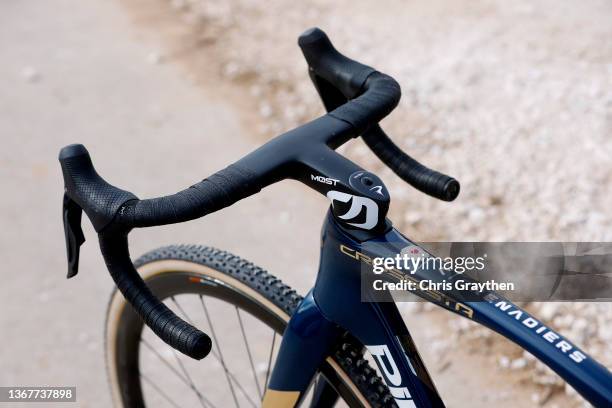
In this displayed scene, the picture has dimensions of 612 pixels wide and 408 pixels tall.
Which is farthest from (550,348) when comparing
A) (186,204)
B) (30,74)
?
(30,74)

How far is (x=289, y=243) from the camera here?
3.42 meters

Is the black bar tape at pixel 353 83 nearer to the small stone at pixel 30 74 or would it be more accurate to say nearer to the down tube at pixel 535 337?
the down tube at pixel 535 337

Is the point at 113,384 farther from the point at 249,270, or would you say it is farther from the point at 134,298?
the point at 134,298

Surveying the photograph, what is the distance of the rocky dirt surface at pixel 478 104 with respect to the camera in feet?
9.55

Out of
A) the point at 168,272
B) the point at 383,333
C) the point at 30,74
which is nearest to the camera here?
the point at 383,333

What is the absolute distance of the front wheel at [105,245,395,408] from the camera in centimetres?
160

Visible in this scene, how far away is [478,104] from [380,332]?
2.56 metres

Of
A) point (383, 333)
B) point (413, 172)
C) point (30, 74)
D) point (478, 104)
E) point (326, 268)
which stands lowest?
point (383, 333)

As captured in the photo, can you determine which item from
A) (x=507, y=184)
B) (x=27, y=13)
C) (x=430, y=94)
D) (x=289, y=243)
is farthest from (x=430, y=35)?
(x=27, y=13)

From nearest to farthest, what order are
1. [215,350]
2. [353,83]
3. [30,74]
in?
[353,83], [215,350], [30,74]

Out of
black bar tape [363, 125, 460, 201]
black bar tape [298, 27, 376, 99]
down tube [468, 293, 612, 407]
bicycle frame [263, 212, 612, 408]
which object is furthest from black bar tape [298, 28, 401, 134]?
down tube [468, 293, 612, 407]

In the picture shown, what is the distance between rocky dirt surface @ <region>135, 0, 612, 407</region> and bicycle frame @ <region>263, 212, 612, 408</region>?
1.28 m

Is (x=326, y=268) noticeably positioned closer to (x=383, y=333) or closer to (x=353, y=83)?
(x=383, y=333)

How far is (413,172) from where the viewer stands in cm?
166
